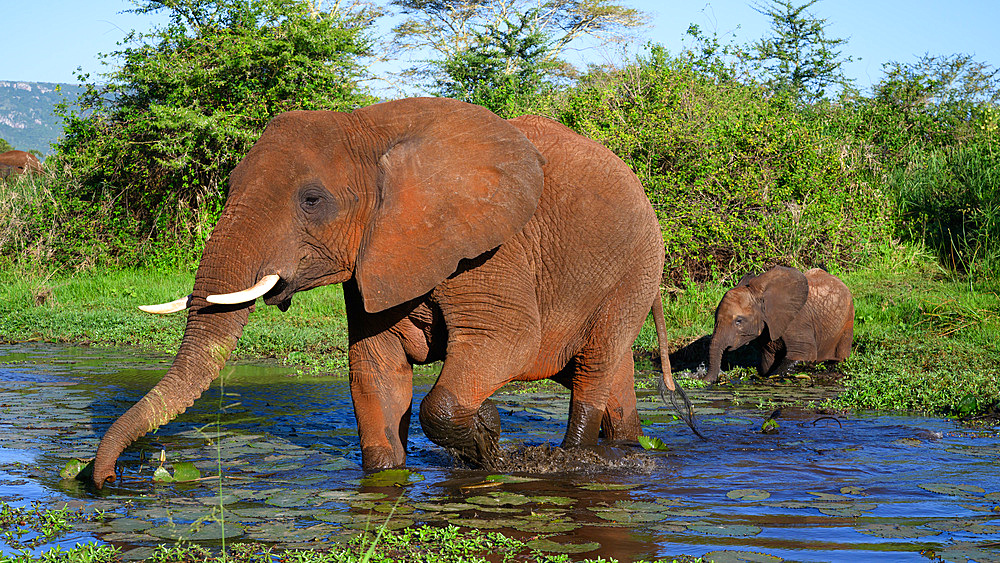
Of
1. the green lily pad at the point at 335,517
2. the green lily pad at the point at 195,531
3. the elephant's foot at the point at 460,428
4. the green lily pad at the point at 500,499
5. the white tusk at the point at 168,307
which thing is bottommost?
the green lily pad at the point at 500,499

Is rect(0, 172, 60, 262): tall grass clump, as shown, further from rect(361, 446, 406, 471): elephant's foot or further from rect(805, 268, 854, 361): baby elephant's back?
rect(361, 446, 406, 471): elephant's foot

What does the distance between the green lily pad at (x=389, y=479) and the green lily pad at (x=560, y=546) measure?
4.32 feet

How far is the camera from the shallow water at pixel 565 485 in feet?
14.0

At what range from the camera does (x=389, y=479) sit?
532 centimetres

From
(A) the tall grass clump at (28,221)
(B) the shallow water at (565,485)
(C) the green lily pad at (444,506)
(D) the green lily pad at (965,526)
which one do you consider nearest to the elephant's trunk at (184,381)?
(B) the shallow water at (565,485)

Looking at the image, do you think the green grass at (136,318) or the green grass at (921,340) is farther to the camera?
the green grass at (136,318)

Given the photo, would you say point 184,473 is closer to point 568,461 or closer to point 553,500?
point 553,500

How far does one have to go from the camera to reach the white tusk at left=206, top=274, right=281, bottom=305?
14.6ft

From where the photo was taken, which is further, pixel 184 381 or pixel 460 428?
pixel 460 428

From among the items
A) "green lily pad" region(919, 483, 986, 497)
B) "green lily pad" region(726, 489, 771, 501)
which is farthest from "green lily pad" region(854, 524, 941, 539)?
"green lily pad" region(919, 483, 986, 497)

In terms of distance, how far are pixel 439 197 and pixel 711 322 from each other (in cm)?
776

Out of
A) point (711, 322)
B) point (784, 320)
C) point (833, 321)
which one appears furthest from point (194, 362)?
point (711, 322)

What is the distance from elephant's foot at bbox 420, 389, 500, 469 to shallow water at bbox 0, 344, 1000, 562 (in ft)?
0.57

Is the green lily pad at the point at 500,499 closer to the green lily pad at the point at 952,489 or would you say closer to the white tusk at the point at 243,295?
the white tusk at the point at 243,295
